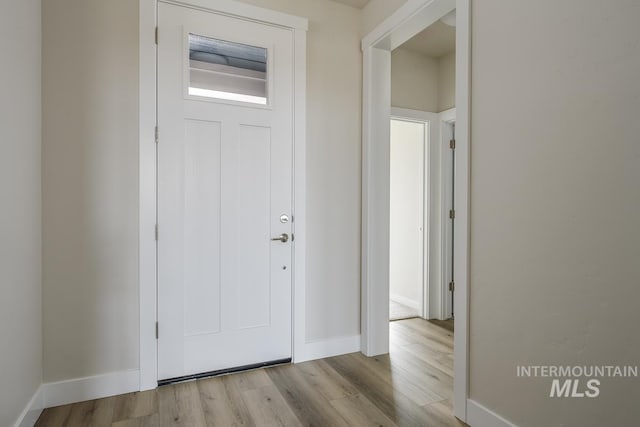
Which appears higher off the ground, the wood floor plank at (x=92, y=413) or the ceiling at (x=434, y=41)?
the ceiling at (x=434, y=41)

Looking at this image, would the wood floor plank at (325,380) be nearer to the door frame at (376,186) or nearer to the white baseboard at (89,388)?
the door frame at (376,186)

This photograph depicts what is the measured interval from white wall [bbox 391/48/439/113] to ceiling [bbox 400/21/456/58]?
0.08 metres

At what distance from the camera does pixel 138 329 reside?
2.23m

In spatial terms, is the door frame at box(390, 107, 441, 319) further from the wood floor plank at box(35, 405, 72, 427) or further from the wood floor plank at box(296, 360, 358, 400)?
the wood floor plank at box(35, 405, 72, 427)

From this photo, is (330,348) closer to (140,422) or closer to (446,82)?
(140,422)

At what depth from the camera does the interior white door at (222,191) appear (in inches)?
90.8

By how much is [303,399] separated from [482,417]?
994mm

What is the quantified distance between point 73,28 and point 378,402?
9.38 feet

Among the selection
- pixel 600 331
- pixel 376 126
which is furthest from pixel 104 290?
pixel 600 331

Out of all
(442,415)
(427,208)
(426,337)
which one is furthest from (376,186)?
(442,415)

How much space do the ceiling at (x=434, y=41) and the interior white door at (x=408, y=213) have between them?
2.36 ft

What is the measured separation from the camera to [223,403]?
2086 mm

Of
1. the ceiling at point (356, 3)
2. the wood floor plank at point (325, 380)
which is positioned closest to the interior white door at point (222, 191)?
the wood floor plank at point (325, 380)

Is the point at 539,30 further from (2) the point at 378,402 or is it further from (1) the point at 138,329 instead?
(1) the point at 138,329
